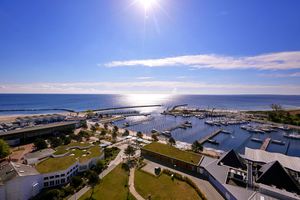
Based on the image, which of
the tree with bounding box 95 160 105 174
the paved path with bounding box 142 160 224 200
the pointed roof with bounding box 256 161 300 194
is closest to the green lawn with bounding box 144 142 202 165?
the paved path with bounding box 142 160 224 200

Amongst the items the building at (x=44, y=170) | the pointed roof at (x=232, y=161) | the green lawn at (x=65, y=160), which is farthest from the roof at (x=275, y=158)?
the green lawn at (x=65, y=160)

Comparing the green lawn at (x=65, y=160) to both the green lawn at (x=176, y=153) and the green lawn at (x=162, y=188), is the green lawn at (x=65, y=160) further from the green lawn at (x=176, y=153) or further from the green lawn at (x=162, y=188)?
the green lawn at (x=176, y=153)

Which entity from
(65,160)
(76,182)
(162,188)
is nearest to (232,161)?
(162,188)

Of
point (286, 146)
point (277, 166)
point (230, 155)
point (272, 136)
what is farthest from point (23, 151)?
point (272, 136)

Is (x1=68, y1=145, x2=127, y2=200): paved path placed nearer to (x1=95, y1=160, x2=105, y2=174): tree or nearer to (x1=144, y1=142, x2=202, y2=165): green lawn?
(x1=95, y1=160, x2=105, y2=174): tree

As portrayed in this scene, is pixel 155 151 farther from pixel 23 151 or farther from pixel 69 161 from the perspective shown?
pixel 23 151

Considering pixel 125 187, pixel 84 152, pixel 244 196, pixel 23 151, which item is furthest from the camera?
pixel 23 151
